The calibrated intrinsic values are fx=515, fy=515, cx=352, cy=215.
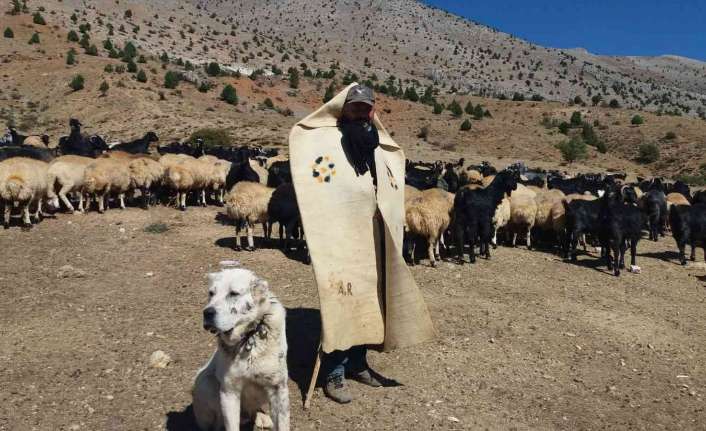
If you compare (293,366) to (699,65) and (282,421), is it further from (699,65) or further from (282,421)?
(699,65)

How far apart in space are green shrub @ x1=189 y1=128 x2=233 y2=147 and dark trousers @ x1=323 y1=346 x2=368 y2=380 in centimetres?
2686

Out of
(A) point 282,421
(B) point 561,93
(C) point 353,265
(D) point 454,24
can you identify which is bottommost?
(A) point 282,421

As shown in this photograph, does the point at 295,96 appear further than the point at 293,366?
Yes

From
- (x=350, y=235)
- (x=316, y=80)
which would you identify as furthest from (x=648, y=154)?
(x=350, y=235)

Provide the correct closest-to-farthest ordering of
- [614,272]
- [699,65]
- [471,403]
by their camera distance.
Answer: [471,403]
[614,272]
[699,65]

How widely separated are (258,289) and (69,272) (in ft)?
18.9

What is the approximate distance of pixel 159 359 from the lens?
5160 mm

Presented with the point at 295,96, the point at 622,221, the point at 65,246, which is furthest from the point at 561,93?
the point at 65,246

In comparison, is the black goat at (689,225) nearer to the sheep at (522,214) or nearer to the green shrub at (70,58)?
the sheep at (522,214)

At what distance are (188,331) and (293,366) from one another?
4.87 ft

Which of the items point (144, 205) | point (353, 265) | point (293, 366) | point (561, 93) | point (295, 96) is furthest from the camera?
point (561, 93)

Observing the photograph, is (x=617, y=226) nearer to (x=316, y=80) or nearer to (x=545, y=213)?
(x=545, y=213)

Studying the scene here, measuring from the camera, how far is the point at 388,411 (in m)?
4.61

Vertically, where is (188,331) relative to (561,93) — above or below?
below
